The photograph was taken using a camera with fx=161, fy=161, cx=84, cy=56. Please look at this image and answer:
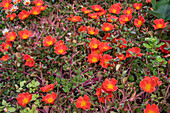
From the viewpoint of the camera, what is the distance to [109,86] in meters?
1.73

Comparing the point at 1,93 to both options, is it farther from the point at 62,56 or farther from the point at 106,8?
the point at 106,8

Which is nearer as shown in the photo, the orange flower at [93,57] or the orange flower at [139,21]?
the orange flower at [93,57]

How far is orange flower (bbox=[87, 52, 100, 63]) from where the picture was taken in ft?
6.38

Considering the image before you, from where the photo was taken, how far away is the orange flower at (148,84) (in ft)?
5.37

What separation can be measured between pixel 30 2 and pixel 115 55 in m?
1.73

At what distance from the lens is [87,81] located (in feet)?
6.12

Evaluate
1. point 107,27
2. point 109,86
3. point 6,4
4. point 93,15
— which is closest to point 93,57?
point 109,86

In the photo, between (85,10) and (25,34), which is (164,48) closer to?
(85,10)

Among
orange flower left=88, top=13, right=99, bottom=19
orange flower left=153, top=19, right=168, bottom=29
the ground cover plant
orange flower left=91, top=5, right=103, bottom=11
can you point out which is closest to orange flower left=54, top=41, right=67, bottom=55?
the ground cover plant

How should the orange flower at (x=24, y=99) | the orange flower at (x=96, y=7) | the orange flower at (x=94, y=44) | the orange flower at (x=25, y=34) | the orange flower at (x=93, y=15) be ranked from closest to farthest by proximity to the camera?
the orange flower at (x=24, y=99)
the orange flower at (x=94, y=44)
the orange flower at (x=25, y=34)
the orange flower at (x=93, y=15)
the orange flower at (x=96, y=7)

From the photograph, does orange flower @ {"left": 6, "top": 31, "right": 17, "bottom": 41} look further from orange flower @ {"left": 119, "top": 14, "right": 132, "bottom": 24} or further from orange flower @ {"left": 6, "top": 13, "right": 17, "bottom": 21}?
orange flower @ {"left": 119, "top": 14, "right": 132, "bottom": 24}

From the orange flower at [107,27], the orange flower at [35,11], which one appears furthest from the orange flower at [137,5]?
the orange flower at [35,11]

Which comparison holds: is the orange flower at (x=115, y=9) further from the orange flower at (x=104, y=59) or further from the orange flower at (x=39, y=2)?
the orange flower at (x=39, y=2)

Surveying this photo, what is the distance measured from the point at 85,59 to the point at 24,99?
84 cm
